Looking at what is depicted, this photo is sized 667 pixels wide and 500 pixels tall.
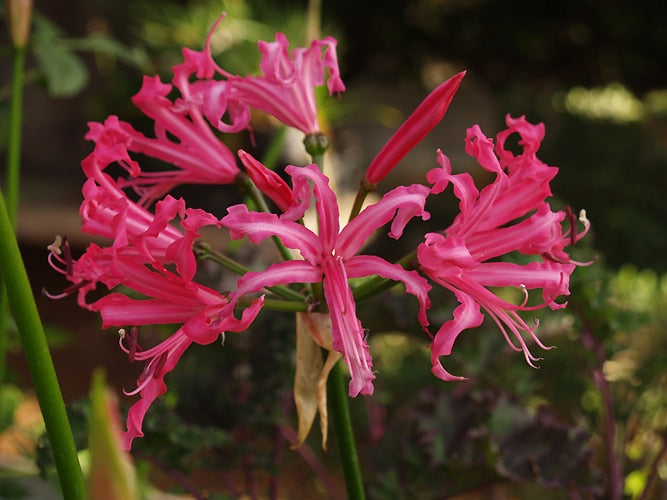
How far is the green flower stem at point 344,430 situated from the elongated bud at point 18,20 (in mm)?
346

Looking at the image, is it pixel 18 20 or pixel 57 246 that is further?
pixel 18 20

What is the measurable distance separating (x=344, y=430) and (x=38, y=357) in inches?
5.2

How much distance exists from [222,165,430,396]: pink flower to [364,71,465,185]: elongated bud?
0.13ft

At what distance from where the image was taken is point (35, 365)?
0.26 metres

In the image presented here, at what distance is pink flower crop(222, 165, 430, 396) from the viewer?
0.31 metres

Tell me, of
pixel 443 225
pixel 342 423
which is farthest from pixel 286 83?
pixel 443 225

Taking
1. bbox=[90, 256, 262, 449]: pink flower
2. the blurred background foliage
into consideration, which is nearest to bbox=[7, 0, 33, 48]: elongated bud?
the blurred background foliage

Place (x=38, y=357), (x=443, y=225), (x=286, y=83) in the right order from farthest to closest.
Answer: (x=443, y=225) → (x=286, y=83) → (x=38, y=357)

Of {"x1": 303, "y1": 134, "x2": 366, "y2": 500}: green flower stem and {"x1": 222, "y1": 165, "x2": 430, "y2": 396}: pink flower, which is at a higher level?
{"x1": 222, "y1": 165, "x2": 430, "y2": 396}: pink flower

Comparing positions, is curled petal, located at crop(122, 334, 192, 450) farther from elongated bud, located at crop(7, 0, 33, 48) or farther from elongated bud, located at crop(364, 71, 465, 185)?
elongated bud, located at crop(7, 0, 33, 48)

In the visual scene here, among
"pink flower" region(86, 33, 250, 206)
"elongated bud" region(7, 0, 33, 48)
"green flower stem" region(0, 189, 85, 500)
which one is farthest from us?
"elongated bud" region(7, 0, 33, 48)

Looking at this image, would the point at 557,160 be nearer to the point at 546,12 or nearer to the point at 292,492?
the point at 546,12

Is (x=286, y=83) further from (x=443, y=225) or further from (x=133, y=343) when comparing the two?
(x=443, y=225)

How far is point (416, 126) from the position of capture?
1.15 feet
